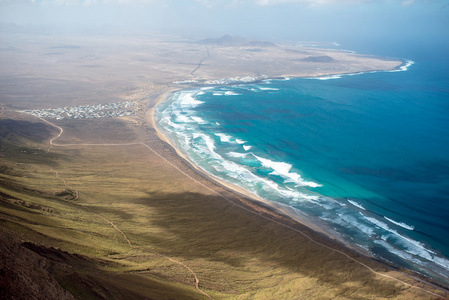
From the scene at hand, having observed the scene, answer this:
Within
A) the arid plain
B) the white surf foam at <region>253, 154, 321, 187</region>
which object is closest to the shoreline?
the arid plain

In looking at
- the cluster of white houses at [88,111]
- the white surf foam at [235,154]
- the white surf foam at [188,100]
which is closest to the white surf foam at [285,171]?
the white surf foam at [235,154]

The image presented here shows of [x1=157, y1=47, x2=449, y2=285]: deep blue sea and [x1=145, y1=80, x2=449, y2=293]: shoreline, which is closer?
[x1=145, y1=80, x2=449, y2=293]: shoreline

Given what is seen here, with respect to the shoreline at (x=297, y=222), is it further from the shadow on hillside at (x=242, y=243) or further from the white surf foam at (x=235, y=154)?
the white surf foam at (x=235, y=154)

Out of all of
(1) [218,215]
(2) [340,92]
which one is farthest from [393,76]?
(1) [218,215]

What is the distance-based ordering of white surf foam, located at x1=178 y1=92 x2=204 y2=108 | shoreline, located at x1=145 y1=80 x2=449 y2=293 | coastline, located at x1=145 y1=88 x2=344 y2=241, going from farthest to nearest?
white surf foam, located at x1=178 y1=92 x2=204 y2=108, coastline, located at x1=145 y1=88 x2=344 y2=241, shoreline, located at x1=145 y1=80 x2=449 y2=293

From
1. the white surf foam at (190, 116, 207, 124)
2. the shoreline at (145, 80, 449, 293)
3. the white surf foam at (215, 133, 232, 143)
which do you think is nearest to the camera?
the shoreline at (145, 80, 449, 293)

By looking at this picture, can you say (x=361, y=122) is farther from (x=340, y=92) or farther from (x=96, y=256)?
(x=96, y=256)

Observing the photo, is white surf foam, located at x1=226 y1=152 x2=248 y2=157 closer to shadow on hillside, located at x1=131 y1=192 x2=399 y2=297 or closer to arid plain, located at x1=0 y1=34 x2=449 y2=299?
arid plain, located at x1=0 y1=34 x2=449 y2=299
